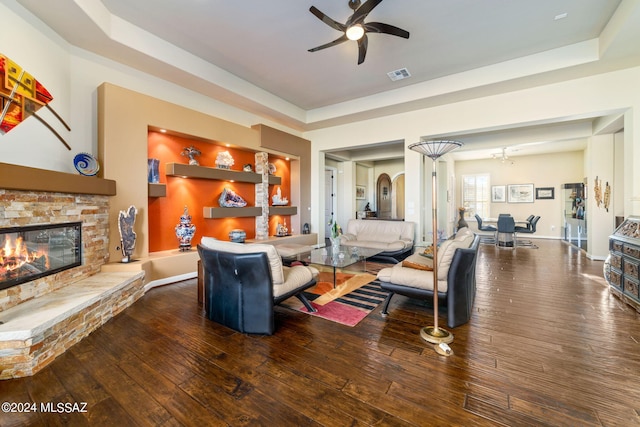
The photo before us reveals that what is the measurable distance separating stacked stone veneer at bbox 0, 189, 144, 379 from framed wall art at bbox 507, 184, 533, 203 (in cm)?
1175

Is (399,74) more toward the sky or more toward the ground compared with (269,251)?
more toward the sky

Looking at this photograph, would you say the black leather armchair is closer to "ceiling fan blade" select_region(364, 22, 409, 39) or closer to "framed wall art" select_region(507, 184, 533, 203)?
"ceiling fan blade" select_region(364, 22, 409, 39)

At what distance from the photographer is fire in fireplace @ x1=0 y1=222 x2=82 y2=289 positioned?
2344 millimetres

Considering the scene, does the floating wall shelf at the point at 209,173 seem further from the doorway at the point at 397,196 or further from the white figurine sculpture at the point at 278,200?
the doorway at the point at 397,196

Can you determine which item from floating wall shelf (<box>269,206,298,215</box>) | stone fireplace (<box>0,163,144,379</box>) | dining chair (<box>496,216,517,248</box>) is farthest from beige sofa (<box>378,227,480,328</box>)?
dining chair (<box>496,216,517,248</box>)

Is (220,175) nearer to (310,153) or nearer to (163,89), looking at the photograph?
(163,89)

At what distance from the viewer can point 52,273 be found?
2.75m

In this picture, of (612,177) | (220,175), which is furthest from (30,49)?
(612,177)

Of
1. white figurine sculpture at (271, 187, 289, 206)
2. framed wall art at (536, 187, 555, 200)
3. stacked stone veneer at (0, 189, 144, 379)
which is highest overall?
framed wall art at (536, 187, 555, 200)

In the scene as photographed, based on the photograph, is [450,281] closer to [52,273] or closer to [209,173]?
[52,273]

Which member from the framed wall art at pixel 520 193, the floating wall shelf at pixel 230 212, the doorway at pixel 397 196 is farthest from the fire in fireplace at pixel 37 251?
the framed wall art at pixel 520 193

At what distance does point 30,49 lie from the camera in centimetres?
293

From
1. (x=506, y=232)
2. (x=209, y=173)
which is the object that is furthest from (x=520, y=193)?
(x=209, y=173)

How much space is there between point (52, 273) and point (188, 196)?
2448 mm
